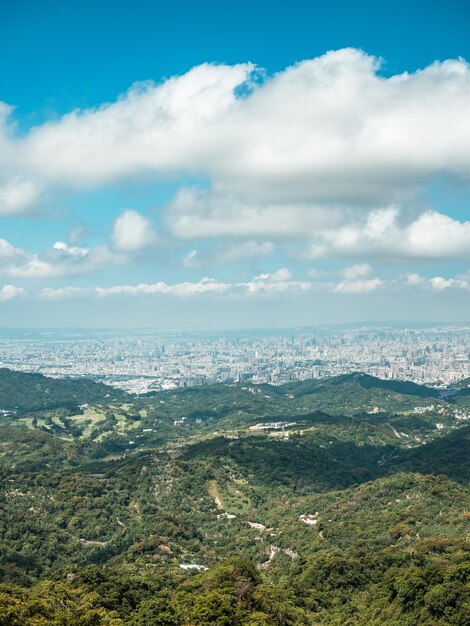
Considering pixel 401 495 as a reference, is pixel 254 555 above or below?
below

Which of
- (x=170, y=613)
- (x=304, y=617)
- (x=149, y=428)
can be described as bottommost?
(x=149, y=428)

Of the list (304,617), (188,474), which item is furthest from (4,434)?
(304,617)

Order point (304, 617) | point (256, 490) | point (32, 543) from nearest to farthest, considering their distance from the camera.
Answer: point (304, 617), point (32, 543), point (256, 490)

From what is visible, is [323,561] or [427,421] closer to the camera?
[323,561]

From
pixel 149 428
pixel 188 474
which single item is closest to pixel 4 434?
pixel 149 428

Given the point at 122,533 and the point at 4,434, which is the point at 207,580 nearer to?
the point at 122,533

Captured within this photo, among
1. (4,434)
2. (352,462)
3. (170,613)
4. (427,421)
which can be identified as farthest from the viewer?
(427,421)

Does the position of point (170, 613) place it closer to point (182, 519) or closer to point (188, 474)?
point (182, 519)
